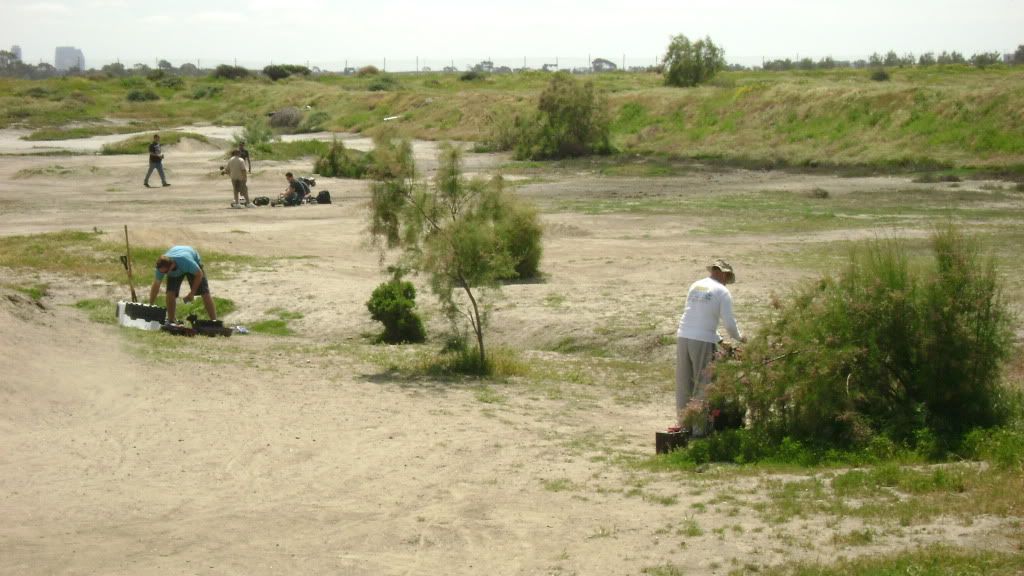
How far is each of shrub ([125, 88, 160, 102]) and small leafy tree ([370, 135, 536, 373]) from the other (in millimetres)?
91262

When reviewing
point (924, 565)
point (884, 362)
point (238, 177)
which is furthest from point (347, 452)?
point (238, 177)

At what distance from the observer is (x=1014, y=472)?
894cm

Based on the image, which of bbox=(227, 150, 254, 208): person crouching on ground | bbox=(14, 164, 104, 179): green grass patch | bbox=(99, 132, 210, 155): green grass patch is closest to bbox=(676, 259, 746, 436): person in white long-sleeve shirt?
bbox=(227, 150, 254, 208): person crouching on ground

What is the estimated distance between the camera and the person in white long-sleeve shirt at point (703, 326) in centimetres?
1117

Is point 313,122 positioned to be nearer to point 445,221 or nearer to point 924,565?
point 445,221

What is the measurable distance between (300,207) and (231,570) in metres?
28.6

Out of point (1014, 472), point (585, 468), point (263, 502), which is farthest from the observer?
point (585, 468)

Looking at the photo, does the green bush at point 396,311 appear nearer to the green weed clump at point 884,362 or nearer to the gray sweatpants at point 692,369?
the gray sweatpants at point 692,369

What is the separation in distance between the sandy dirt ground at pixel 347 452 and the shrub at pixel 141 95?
84.3 m

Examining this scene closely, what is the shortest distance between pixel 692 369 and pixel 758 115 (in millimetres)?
47516

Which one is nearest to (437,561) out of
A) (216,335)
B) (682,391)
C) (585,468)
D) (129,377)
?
(585,468)

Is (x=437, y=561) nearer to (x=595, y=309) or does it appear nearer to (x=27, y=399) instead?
(x=27, y=399)

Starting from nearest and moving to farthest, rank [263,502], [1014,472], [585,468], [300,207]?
[1014,472] < [263,502] < [585,468] < [300,207]

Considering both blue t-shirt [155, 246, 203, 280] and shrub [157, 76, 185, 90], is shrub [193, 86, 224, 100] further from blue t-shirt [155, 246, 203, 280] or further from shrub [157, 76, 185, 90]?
blue t-shirt [155, 246, 203, 280]
